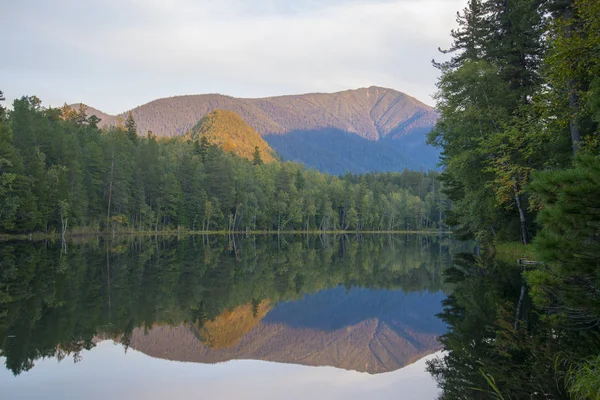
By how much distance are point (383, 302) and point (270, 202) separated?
334ft

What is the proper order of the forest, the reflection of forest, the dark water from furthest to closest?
the reflection of forest, the dark water, the forest

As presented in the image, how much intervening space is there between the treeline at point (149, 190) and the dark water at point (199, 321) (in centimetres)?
3605

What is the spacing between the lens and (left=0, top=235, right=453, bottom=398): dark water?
1178 centimetres

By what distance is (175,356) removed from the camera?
1245 centimetres

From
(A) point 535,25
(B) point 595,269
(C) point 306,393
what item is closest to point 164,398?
(C) point 306,393

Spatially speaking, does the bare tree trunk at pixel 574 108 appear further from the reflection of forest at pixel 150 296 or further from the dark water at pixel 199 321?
the reflection of forest at pixel 150 296

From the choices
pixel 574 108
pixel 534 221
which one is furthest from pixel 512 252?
pixel 574 108

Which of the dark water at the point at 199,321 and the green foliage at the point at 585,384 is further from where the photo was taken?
the dark water at the point at 199,321

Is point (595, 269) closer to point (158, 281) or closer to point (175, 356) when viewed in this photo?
point (175, 356)

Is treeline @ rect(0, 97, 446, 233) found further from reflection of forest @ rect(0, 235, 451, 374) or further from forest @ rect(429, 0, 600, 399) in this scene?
forest @ rect(429, 0, 600, 399)

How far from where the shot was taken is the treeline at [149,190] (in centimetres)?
6309

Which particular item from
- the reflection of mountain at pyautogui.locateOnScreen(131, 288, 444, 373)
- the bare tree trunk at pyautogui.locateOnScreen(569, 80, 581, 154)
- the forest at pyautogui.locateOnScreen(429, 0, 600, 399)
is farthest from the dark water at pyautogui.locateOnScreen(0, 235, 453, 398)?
the bare tree trunk at pyautogui.locateOnScreen(569, 80, 581, 154)

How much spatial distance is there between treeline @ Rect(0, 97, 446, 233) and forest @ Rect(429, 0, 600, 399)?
46.5 metres

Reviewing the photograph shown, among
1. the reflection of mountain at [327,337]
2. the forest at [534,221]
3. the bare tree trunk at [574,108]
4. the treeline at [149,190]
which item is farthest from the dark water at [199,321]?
the treeline at [149,190]
